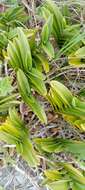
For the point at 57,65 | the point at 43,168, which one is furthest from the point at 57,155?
the point at 57,65

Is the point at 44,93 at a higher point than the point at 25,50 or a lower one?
lower

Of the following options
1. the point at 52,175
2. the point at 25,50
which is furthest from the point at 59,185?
the point at 25,50

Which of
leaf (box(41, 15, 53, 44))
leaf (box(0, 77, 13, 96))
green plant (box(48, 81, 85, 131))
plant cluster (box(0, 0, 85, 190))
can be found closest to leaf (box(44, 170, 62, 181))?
plant cluster (box(0, 0, 85, 190))

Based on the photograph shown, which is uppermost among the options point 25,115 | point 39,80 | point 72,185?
point 39,80

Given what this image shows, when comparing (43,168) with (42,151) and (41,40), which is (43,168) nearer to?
(42,151)

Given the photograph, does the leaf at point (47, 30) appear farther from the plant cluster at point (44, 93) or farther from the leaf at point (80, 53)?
the leaf at point (80, 53)

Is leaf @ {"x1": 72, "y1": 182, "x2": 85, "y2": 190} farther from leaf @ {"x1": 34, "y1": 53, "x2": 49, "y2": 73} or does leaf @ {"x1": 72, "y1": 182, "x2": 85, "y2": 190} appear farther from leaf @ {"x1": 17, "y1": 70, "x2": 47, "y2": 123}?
leaf @ {"x1": 34, "y1": 53, "x2": 49, "y2": 73}

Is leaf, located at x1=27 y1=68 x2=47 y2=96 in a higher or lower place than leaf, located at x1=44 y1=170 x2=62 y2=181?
higher

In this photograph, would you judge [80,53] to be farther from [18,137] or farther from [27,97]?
[18,137]
